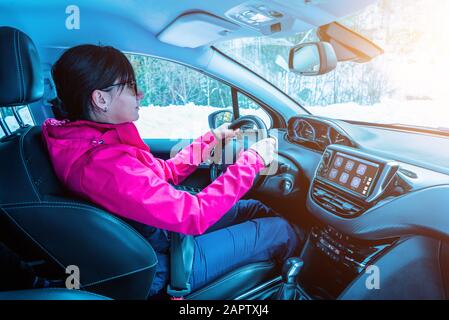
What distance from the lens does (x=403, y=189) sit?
132 centimetres

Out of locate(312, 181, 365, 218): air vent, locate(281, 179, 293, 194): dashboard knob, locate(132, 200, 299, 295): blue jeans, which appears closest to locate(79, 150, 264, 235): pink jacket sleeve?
locate(132, 200, 299, 295): blue jeans

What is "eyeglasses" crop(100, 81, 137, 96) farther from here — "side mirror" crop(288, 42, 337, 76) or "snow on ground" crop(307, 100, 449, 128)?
"snow on ground" crop(307, 100, 449, 128)

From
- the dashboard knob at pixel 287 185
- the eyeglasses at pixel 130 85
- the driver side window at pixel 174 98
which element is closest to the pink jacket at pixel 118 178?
the eyeglasses at pixel 130 85

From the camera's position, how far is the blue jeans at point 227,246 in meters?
1.41

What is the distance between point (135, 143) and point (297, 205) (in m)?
1.17

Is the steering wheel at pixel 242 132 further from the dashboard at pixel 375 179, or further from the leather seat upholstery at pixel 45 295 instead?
the leather seat upholstery at pixel 45 295

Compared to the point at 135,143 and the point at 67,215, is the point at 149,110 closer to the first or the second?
the point at 135,143

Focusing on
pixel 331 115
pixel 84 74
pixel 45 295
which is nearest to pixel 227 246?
pixel 45 295

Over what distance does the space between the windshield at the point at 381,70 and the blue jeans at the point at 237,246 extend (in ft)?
2.95

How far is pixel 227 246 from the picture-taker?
1563mm

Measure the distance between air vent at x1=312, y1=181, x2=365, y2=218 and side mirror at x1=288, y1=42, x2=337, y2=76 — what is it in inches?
23.2

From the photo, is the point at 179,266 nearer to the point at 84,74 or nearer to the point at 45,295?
the point at 45,295

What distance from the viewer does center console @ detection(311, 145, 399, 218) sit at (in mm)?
1386
